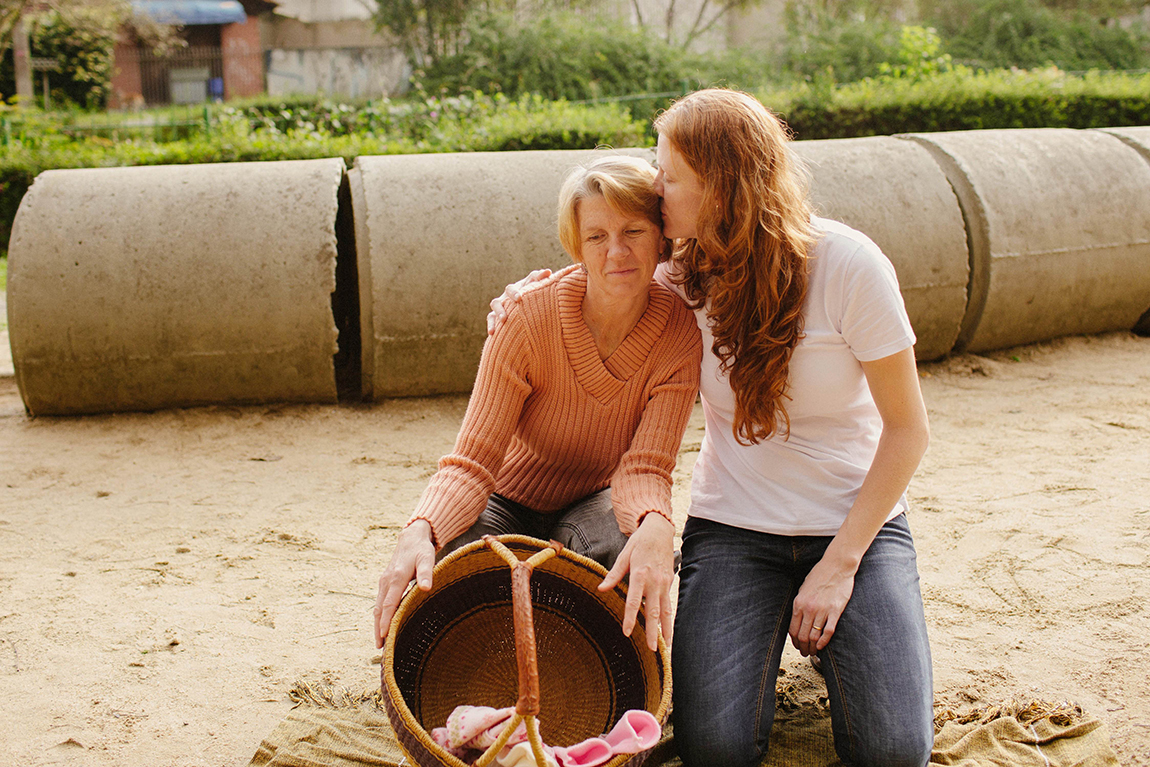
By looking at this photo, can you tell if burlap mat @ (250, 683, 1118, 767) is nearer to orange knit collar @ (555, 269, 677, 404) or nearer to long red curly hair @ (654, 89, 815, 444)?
long red curly hair @ (654, 89, 815, 444)

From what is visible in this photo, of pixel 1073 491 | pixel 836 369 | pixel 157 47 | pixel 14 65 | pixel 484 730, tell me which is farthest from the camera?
pixel 157 47

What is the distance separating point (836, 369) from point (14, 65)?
23.5 meters

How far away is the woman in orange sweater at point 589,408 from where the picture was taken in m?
2.19

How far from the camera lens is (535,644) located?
6.89ft

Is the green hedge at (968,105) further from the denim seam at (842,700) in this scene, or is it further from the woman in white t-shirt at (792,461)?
the denim seam at (842,700)

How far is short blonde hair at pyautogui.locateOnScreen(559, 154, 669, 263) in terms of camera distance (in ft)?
7.18

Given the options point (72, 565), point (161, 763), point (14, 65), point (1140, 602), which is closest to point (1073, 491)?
point (1140, 602)

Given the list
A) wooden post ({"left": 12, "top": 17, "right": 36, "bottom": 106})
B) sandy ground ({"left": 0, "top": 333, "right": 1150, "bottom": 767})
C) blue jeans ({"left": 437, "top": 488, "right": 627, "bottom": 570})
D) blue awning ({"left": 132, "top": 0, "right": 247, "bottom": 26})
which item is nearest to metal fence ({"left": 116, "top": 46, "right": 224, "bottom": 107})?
blue awning ({"left": 132, "top": 0, "right": 247, "bottom": 26})

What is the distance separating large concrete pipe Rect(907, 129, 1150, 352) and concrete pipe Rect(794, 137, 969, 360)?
153 mm

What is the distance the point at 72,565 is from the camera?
10.8 feet

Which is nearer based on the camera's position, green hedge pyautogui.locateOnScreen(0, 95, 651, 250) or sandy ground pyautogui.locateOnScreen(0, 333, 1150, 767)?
sandy ground pyautogui.locateOnScreen(0, 333, 1150, 767)

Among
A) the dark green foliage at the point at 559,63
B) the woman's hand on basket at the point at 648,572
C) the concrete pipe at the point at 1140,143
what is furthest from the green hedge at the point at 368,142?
the dark green foliage at the point at 559,63

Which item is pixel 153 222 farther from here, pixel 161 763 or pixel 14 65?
pixel 14 65

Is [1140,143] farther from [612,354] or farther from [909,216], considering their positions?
[612,354]
